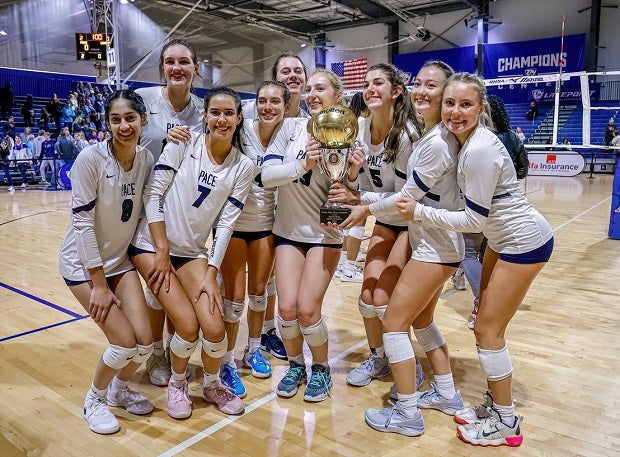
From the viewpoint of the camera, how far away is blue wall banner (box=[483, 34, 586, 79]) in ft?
61.8

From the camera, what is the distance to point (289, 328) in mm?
2996

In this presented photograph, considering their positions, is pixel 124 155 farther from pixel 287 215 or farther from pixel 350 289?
pixel 350 289

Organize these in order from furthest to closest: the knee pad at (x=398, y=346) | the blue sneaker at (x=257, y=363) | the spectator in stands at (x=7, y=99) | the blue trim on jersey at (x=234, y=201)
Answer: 1. the spectator in stands at (x=7, y=99)
2. the blue sneaker at (x=257, y=363)
3. the blue trim on jersey at (x=234, y=201)
4. the knee pad at (x=398, y=346)

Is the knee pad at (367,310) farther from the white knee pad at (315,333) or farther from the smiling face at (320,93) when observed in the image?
the smiling face at (320,93)

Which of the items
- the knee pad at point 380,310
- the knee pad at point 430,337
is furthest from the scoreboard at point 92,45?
the knee pad at point 430,337

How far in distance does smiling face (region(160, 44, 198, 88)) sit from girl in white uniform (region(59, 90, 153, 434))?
388 mm

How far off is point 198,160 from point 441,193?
4.21 ft

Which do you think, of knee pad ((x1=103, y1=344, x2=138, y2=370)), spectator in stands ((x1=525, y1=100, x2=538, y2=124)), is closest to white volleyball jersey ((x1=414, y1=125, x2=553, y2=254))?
knee pad ((x1=103, y1=344, x2=138, y2=370))

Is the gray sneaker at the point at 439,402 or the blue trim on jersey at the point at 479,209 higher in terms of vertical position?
the blue trim on jersey at the point at 479,209

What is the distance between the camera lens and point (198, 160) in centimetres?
289

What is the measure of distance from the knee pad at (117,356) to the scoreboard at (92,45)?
1282 cm

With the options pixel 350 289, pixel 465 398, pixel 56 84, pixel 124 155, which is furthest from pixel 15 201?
pixel 465 398

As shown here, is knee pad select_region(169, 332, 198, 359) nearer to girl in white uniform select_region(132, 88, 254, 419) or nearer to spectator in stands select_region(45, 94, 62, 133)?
girl in white uniform select_region(132, 88, 254, 419)

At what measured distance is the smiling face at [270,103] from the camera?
3031 millimetres
